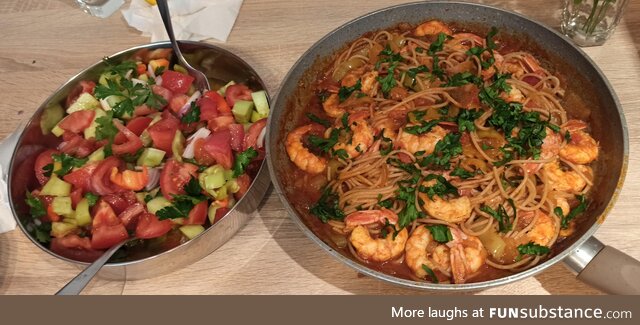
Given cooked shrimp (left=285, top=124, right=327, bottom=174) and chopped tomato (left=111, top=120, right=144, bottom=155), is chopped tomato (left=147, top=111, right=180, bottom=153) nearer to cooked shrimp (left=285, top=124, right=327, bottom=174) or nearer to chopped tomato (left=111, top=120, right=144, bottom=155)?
chopped tomato (left=111, top=120, right=144, bottom=155)

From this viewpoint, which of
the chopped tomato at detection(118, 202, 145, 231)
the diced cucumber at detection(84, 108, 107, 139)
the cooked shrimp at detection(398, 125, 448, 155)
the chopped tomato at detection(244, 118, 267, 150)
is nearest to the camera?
the cooked shrimp at detection(398, 125, 448, 155)

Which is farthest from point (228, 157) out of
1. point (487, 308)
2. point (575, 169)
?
point (575, 169)

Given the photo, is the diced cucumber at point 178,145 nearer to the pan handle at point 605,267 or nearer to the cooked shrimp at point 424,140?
the cooked shrimp at point 424,140

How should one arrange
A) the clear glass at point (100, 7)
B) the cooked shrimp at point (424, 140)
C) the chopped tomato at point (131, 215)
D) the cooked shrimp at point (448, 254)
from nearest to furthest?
the cooked shrimp at point (448, 254), the cooked shrimp at point (424, 140), the chopped tomato at point (131, 215), the clear glass at point (100, 7)

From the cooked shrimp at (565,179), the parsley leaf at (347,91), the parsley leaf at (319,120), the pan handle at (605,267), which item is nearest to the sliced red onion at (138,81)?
the parsley leaf at (319,120)

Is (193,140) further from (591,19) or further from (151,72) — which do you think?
(591,19)

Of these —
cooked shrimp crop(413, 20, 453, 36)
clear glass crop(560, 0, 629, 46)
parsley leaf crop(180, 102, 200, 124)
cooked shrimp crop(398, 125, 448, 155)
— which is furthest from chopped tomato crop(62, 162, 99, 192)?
clear glass crop(560, 0, 629, 46)
